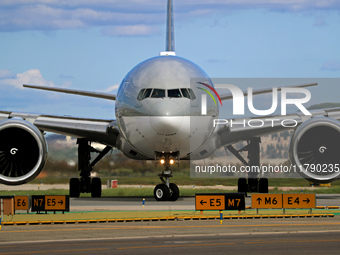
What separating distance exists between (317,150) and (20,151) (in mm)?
10487

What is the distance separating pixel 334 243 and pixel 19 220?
30.2 feet

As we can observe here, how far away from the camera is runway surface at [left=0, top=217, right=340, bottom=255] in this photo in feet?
45.6

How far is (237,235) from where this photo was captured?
651 inches

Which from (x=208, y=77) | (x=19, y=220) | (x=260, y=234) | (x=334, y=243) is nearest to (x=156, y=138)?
(x=208, y=77)

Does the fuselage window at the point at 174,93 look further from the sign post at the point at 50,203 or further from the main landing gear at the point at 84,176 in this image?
the main landing gear at the point at 84,176

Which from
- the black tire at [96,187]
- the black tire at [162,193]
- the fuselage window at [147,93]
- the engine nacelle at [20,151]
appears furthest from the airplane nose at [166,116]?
the black tire at [96,187]

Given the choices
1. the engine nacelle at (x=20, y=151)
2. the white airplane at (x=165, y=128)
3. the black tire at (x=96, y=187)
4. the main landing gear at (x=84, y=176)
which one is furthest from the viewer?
the black tire at (x=96, y=187)

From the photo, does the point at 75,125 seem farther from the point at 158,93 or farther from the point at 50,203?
the point at 50,203

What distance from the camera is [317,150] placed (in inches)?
1066

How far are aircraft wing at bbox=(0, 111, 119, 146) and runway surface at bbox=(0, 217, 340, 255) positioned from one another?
1073 cm

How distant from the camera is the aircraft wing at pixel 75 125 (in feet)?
97.7

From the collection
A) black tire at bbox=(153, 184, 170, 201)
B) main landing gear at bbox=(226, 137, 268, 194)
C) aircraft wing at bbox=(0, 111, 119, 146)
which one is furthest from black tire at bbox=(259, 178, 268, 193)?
black tire at bbox=(153, 184, 170, 201)

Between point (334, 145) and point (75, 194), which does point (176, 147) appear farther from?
point (75, 194)

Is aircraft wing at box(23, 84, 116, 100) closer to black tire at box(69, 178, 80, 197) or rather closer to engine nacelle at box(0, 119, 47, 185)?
engine nacelle at box(0, 119, 47, 185)
